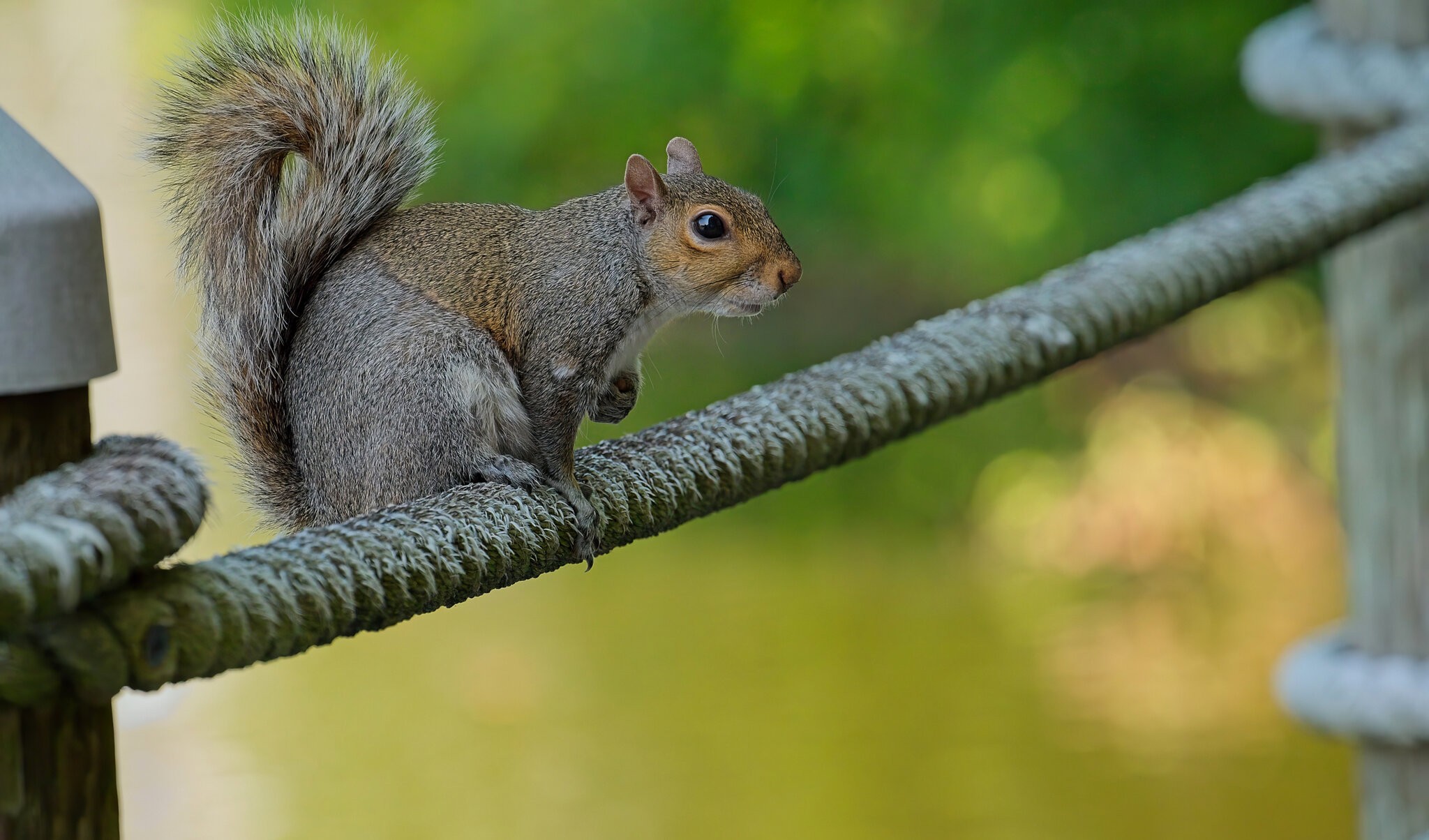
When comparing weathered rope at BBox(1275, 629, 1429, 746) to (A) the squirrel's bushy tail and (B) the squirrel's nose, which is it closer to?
(B) the squirrel's nose

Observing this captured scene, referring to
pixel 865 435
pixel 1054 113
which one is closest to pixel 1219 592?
pixel 1054 113

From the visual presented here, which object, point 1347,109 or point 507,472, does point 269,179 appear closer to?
point 507,472

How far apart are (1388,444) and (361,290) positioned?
876mm

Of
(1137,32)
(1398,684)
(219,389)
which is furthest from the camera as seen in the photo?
(1137,32)

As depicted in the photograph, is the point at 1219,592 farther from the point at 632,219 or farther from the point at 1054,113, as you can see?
the point at 632,219

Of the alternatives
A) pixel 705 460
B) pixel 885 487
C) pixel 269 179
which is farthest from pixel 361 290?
pixel 885 487

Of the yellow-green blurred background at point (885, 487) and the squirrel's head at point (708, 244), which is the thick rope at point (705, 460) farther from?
the yellow-green blurred background at point (885, 487)

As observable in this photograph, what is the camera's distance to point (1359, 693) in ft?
3.86

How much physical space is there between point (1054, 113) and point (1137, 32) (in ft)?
0.60

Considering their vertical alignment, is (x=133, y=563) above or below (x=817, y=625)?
below

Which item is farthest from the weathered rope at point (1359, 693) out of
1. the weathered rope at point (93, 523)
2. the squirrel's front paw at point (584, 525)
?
the weathered rope at point (93, 523)

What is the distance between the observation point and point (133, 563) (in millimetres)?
345

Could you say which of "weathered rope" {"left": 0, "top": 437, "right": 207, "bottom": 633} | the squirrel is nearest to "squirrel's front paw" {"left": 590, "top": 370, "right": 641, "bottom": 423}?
the squirrel

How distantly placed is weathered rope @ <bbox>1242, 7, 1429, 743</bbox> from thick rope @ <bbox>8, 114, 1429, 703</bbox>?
0.05 metres
